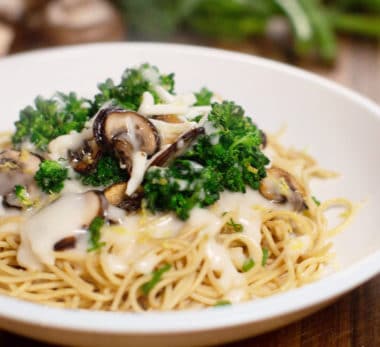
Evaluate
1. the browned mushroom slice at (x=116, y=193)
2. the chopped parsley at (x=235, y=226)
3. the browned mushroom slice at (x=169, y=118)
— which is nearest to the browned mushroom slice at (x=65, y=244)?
the browned mushroom slice at (x=116, y=193)

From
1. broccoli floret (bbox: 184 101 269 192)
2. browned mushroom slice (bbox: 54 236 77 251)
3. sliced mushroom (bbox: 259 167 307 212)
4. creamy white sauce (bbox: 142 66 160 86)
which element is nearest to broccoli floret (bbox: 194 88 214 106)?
creamy white sauce (bbox: 142 66 160 86)

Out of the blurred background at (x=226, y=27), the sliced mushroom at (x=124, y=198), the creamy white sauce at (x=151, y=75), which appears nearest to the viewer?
the sliced mushroom at (x=124, y=198)

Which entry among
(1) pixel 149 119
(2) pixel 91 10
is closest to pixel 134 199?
(1) pixel 149 119

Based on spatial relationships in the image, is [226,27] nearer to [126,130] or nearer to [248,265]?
[126,130]

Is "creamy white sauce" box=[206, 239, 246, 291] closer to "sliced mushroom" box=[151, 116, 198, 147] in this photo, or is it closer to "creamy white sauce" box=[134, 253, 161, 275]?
"creamy white sauce" box=[134, 253, 161, 275]

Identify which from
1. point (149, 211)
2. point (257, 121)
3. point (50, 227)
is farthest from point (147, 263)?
point (257, 121)

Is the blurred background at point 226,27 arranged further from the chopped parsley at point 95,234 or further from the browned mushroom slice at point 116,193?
the chopped parsley at point 95,234
